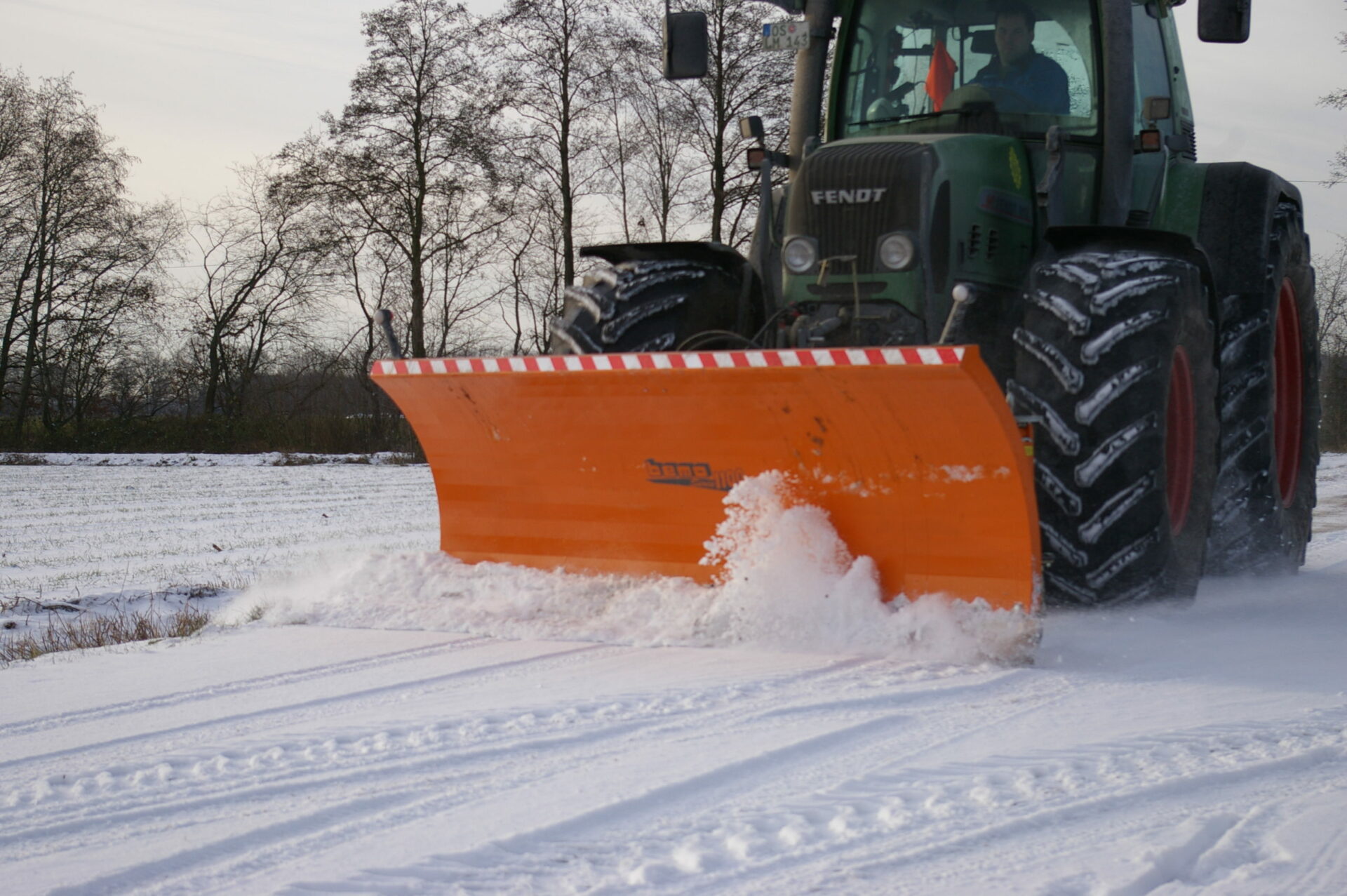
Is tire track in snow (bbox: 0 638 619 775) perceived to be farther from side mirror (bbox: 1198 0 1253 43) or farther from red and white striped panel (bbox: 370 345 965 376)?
side mirror (bbox: 1198 0 1253 43)

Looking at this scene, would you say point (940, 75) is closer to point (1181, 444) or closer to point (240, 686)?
point (1181, 444)

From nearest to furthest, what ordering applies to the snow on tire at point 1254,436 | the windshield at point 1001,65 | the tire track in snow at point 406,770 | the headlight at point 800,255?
the tire track in snow at point 406,770, the headlight at point 800,255, the windshield at point 1001,65, the snow on tire at point 1254,436

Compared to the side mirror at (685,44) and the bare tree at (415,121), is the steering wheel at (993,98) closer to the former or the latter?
the side mirror at (685,44)

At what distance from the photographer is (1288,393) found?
665 centimetres

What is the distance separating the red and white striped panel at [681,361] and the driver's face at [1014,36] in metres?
2.01

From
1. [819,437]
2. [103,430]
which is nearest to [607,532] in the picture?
[819,437]

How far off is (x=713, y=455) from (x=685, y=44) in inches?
67.0

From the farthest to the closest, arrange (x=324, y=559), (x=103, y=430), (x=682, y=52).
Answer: (x=103, y=430) < (x=324, y=559) < (x=682, y=52)

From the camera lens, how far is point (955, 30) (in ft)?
17.0

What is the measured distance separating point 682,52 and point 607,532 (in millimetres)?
1880

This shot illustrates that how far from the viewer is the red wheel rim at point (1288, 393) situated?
6.47 metres

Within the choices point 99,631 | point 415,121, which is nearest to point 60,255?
point 415,121

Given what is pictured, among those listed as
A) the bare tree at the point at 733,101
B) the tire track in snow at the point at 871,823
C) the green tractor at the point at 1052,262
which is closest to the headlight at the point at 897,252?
the green tractor at the point at 1052,262

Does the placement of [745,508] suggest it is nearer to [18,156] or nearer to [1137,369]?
[1137,369]
